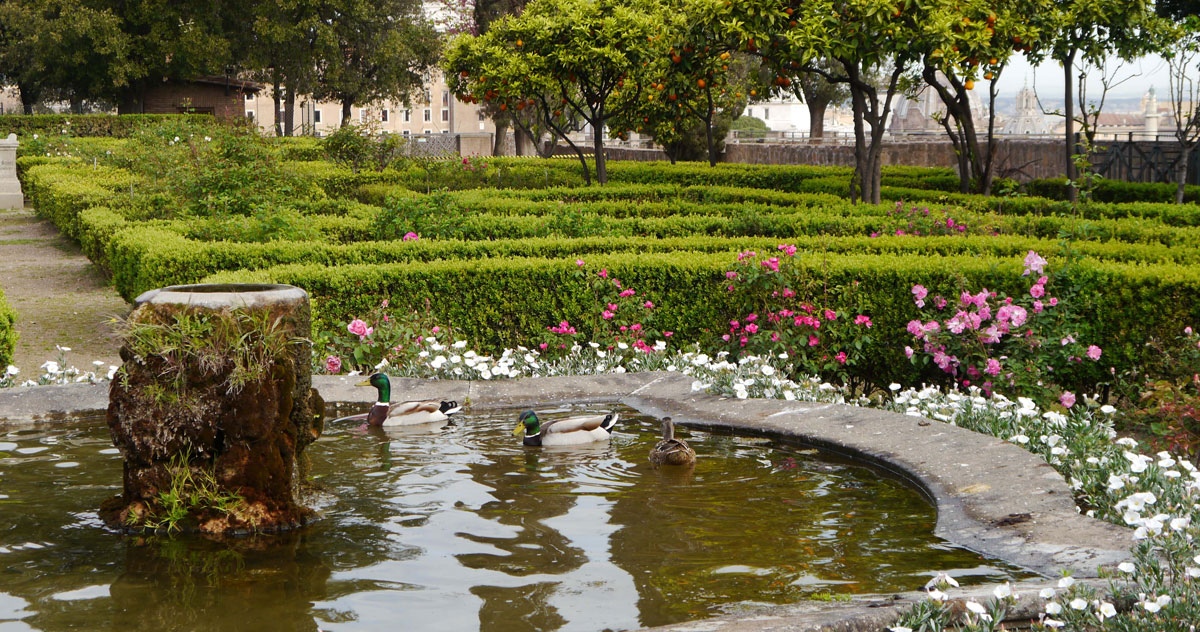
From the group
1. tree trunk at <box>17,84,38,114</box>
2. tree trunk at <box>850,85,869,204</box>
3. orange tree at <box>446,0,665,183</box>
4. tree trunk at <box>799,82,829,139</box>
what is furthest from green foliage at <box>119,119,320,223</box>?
tree trunk at <box>799,82,829,139</box>

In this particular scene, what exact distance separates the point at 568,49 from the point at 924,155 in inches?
558

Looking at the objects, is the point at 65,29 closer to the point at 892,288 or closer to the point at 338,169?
the point at 338,169

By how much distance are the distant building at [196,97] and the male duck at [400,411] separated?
40.3 m

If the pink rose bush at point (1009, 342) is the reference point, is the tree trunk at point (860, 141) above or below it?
above

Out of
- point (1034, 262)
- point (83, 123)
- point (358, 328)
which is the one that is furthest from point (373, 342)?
point (83, 123)

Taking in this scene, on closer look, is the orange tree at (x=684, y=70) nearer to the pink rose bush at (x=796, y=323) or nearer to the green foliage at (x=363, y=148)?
the green foliage at (x=363, y=148)

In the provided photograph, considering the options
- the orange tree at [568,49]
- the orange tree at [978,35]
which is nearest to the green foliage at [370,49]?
the orange tree at [568,49]

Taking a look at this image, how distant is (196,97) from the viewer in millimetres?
46594

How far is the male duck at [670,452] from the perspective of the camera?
552 cm

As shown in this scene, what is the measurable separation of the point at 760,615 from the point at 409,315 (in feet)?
18.2

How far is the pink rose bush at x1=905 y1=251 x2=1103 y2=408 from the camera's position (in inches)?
282

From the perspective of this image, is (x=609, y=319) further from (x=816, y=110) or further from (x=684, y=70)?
(x=816, y=110)

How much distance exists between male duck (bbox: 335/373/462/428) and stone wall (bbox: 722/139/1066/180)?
17222 millimetres

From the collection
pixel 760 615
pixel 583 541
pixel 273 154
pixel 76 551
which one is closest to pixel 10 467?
pixel 76 551
